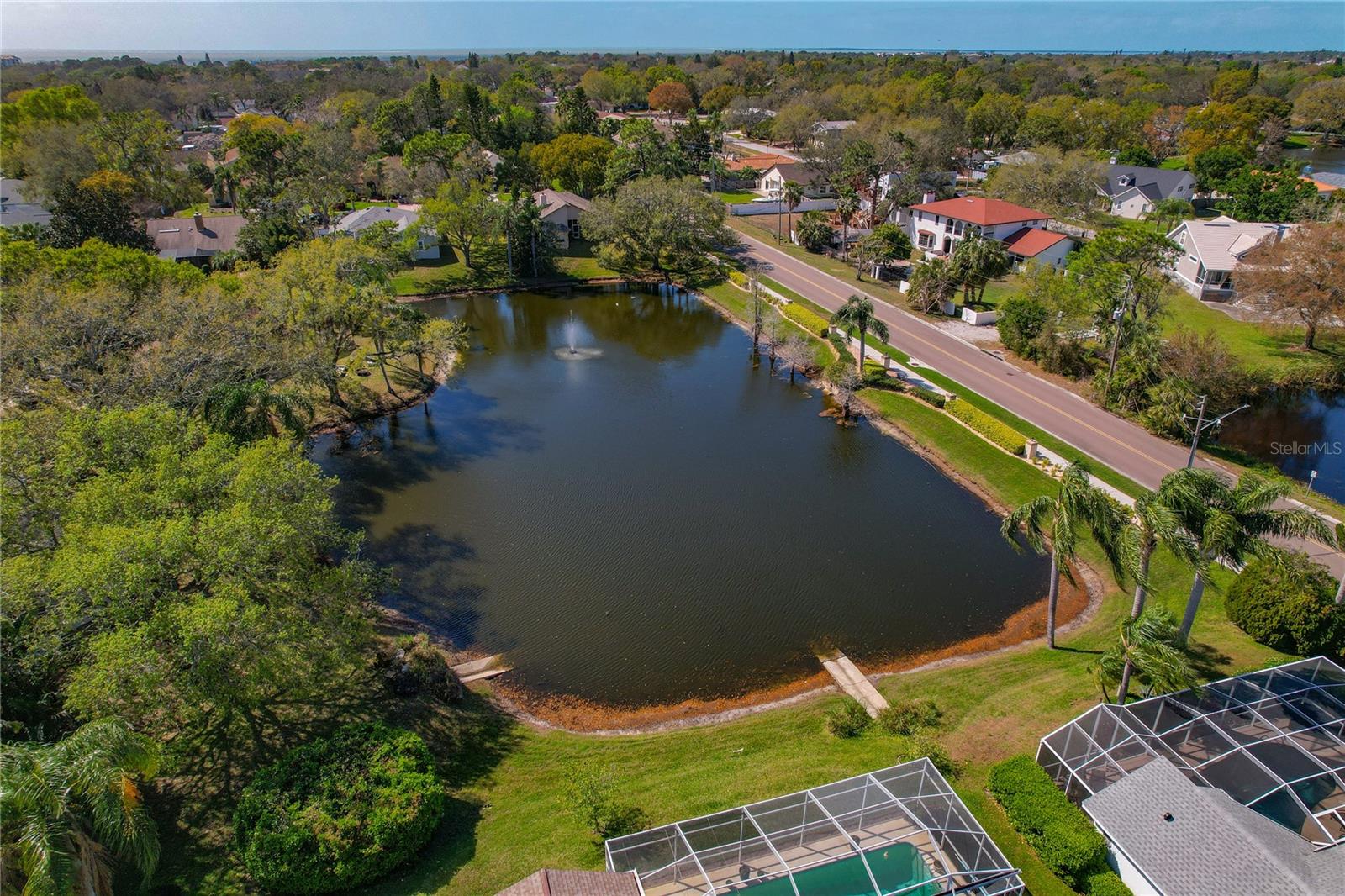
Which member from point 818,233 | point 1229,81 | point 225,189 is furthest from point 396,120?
point 1229,81

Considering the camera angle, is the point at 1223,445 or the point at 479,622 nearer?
the point at 479,622

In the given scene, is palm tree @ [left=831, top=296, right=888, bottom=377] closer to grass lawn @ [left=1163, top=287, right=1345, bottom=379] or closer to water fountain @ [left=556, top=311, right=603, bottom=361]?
water fountain @ [left=556, top=311, right=603, bottom=361]

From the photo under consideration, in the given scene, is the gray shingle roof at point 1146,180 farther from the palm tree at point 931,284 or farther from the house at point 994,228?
the palm tree at point 931,284

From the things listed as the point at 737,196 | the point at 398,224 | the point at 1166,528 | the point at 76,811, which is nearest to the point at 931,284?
the point at 1166,528

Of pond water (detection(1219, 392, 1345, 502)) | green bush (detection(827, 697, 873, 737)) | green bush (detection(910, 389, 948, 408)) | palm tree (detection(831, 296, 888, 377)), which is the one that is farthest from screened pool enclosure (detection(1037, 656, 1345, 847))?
palm tree (detection(831, 296, 888, 377))

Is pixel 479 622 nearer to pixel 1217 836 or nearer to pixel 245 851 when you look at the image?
pixel 245 851

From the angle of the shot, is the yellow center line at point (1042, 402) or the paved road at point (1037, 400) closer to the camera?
the paved road at point (1037, 400)

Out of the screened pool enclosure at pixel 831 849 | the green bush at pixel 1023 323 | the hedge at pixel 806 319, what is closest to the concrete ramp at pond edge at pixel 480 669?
the screened pool enclosure at pixel 831 849
